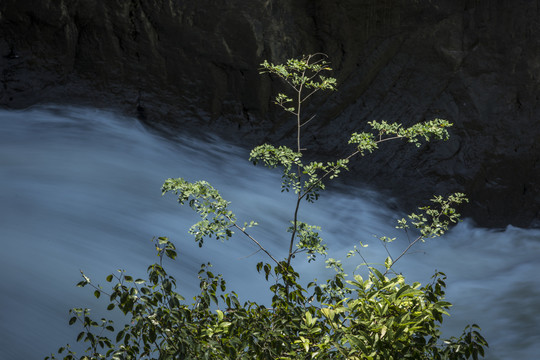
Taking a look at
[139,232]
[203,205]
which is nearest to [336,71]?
[139,232]

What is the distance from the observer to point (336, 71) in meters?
7.38

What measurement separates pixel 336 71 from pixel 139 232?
3.85 m

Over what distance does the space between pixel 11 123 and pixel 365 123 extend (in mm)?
4148

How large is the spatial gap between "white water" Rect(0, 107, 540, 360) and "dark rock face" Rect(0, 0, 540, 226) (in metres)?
0.45

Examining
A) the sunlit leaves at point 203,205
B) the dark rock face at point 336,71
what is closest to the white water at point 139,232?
the dark rock face at point 336,71

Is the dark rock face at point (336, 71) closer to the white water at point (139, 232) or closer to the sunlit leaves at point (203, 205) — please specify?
the white water at point (139, 232)

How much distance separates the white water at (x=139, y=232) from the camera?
3.35 m

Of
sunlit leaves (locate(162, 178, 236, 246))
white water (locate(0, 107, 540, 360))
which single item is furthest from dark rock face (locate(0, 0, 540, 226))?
sunlit leaves (locate(162, 178, 236, 246))

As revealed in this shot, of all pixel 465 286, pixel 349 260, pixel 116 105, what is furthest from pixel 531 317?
pixel 116 105

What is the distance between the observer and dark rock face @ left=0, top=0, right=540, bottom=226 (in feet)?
23.0

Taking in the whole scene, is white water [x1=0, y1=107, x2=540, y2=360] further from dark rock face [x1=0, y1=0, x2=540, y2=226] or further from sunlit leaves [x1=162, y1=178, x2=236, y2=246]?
sunlit leaves [x1=162, y1=178, x2=236, y2=246]

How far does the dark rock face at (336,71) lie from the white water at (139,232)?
45 centimetres

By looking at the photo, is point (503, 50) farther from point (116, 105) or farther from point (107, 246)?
point (107, 246)

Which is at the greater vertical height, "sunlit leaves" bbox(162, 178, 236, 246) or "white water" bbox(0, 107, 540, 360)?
"white water" bbox(0, 107, 540, 360)
